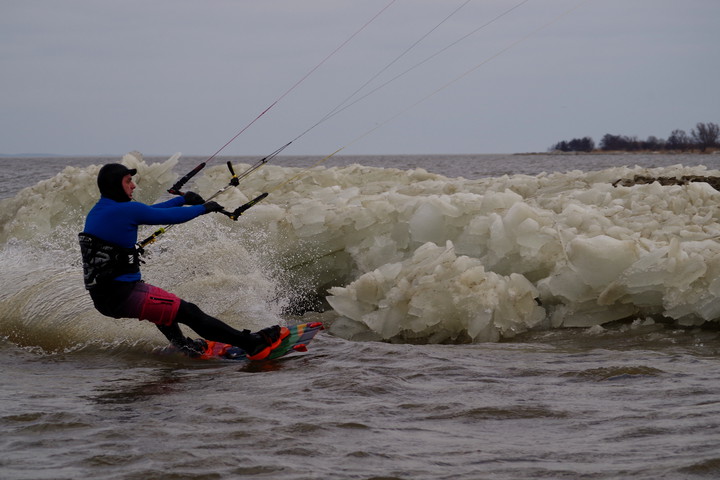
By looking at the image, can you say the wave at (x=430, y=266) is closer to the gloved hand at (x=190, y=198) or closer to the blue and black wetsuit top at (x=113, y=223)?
the blue and black wetsuit top at (x=113, y=223)

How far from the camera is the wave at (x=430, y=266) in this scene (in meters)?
7.90

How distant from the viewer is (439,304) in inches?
316

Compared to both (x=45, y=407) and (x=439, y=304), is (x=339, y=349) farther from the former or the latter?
(x=45, y=407)

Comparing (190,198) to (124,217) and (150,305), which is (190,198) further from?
(150,305)

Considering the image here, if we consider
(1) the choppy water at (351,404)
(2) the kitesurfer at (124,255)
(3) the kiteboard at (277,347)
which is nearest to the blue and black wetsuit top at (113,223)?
(2) the kitesurfer at (124,255)

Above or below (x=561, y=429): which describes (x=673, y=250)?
above

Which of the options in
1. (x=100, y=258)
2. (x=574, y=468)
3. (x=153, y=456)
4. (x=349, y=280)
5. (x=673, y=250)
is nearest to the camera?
(x=574, y=468)

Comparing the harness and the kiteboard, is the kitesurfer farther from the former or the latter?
the kiteboard

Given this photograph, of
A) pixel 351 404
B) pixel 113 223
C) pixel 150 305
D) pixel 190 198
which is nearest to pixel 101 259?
pixel 113 223

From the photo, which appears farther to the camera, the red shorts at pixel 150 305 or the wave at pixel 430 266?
the wave at pixel 430 266

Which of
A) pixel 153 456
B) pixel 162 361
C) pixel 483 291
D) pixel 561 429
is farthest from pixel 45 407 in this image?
pixel 483 291

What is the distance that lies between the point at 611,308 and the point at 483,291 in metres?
1.28

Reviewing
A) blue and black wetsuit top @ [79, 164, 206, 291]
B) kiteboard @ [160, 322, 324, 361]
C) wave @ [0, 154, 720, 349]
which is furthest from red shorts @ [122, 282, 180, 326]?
wave @ [0, 154, 720, 349]

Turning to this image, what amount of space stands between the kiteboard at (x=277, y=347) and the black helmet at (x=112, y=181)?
64.0 inches
